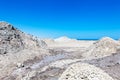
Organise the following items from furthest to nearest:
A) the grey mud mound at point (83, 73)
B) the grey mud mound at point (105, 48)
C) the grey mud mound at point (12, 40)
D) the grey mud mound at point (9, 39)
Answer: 1. the grey mud mound at point (12, 40)
2. the grey mud mound at point (9, 39)
3. the grey mud mound at point (105, 48)
4. the grey mud mound at point (83, 73)

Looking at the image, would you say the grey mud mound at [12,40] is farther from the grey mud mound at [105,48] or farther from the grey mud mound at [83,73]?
the grey mud mound at [83,73]

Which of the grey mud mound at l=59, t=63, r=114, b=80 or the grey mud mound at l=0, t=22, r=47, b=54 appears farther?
the grey mud mound at l=0, t=22, r=47, b=54

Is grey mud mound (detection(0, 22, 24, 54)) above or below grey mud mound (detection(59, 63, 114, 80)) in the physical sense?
above

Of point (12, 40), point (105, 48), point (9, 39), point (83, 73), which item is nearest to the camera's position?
point (83, 73)

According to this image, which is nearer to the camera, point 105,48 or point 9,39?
point 105,48

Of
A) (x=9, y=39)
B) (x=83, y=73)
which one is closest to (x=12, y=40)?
(x=9, y=39)

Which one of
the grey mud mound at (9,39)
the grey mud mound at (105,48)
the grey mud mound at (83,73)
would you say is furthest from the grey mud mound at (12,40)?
the grey mud mound at (83,73)

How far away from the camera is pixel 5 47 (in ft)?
72.7

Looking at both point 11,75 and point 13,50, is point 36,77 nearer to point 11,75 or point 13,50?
point 11,75

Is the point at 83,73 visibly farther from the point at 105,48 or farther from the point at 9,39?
the point at 9,39

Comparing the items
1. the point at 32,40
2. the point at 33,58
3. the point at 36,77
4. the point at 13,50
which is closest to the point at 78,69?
the point at 36,77

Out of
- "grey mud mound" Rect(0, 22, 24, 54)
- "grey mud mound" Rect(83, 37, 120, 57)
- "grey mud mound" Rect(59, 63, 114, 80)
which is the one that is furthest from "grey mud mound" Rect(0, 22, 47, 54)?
"grey mud mound" Rect(59, 63, 114, 80)

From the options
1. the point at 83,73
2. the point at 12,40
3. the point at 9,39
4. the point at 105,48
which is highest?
the point at 9,39

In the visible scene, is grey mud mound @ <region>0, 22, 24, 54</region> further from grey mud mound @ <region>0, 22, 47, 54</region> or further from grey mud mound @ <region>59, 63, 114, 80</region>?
grey mud mound @ <region>59, 63, 114, 80</region>
